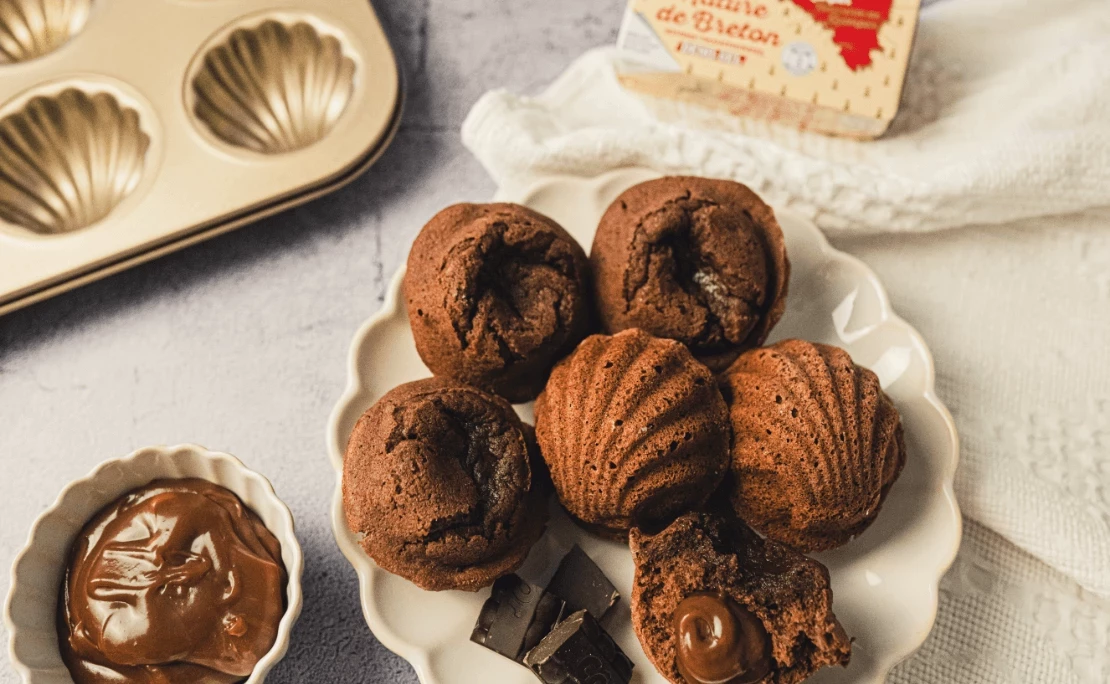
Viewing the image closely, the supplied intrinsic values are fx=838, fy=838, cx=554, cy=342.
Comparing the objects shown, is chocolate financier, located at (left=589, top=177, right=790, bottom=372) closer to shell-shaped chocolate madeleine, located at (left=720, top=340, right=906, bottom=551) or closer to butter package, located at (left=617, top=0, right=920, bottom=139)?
shell-shaped chocolate madeleine, located at (left=720, top=340, right=906, bottom=551)

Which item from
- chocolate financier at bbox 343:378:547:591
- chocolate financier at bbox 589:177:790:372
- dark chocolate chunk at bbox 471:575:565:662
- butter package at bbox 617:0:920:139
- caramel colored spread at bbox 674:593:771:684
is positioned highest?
butter package at bbox 617:0:920:139

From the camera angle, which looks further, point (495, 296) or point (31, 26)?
point (31, 26)

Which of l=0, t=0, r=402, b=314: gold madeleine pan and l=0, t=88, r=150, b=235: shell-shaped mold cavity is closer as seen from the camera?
l=0, t=0, r=402, b=314: gold madeleine pan

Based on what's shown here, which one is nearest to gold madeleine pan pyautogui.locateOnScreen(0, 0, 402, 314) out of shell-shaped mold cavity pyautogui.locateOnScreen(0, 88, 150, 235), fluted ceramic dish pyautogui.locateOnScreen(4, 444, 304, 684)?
shell-shaped mold cavity pyautogui.locateOnScreen(0, 88, 150, 235)

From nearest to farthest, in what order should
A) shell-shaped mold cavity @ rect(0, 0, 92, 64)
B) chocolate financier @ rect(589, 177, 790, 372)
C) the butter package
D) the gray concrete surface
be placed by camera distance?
chocolate financier @ rect(589, 177, 790, 372), the gray concrete surface, the butter package, shell-shaped mold cavity @ rect(0, 0, 92, 64)

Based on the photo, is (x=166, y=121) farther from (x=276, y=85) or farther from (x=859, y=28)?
(x=859, y=28)

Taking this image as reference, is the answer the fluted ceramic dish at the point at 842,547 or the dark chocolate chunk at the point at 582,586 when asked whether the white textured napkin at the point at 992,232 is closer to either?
the fluted ceramic dish at the point at 842,547

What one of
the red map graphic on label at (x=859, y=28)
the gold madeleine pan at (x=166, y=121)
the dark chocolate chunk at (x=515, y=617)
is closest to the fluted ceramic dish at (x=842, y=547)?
the dark chocolate chunk at (x=515, y=617)

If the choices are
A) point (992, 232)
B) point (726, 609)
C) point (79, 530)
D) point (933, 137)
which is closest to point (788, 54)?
point (933, 137)
